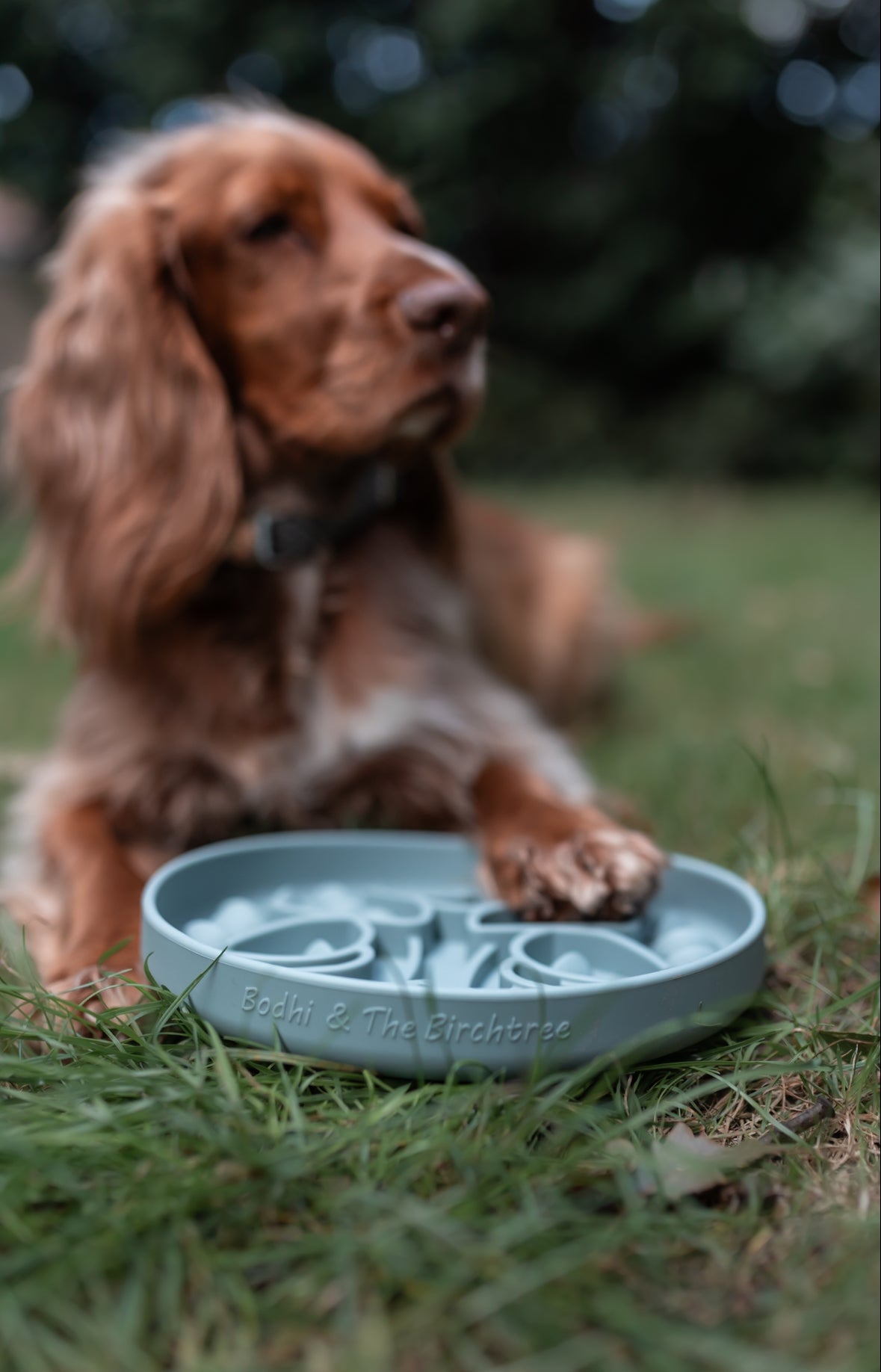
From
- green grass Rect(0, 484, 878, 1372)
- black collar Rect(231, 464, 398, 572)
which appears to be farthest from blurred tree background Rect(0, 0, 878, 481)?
green grass Rect(0, 484, 878, 1372)

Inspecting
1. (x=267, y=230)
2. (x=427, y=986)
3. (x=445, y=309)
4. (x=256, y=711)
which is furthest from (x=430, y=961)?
(x=267, y=230)

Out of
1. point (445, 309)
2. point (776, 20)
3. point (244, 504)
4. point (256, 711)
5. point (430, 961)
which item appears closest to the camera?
point (430, 961)

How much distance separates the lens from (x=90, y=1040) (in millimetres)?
1265

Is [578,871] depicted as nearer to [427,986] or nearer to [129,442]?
[427,986]

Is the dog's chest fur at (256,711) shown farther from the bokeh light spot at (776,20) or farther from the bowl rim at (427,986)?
the bokeh light spot at (776,20)

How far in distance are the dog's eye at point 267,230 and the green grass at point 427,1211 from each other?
1400 millimetres

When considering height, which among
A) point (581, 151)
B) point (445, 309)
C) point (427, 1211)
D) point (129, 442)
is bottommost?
point (581, 151)

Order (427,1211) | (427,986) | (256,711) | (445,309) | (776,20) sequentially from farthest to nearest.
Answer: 1. (776,20)
2. (256,711)
3. (445,309)
4. (427,986)
5. (427,1211)

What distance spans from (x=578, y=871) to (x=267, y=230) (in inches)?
50.5

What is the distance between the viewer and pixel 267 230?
213cm

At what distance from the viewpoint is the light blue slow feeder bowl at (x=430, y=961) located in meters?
1.22

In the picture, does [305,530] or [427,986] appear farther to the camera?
[305,530]

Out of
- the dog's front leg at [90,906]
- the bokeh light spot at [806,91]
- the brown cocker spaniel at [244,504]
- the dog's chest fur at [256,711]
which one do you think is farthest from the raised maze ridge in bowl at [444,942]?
the bokeh light spot at [806,91]

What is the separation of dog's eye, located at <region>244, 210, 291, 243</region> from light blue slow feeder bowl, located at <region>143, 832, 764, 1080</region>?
1.07m
